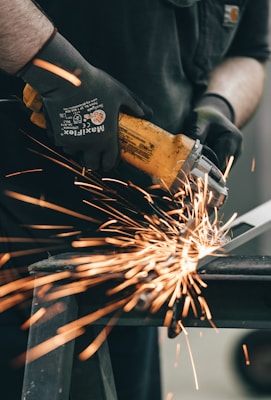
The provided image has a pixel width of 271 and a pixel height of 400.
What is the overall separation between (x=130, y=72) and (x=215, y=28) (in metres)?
0.31

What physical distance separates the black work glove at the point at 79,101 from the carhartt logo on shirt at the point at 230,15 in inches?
18.6

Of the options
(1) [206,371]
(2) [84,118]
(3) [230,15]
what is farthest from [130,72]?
(1) [206,371]

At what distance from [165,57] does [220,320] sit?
71 centimetres

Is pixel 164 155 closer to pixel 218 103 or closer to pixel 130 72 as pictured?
pixel 130 72

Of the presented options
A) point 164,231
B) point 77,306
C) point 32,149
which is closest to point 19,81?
point 32,149

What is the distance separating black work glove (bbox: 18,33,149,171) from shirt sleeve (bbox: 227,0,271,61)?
0.61 meters

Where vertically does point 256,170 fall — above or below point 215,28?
below

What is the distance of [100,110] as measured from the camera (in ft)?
5.06

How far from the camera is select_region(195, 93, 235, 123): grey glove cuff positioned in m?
1.93

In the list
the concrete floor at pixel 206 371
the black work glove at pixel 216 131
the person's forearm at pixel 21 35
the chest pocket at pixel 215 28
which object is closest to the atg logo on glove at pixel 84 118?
the person's forearm at pixel 21 35

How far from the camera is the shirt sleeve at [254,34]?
206 cm

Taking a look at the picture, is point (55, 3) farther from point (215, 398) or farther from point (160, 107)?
point (215, 398)

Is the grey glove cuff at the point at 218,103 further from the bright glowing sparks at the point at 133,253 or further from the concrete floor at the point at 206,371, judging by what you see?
the concrete floor at the point at 206,371

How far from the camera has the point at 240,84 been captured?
6.82 feet
